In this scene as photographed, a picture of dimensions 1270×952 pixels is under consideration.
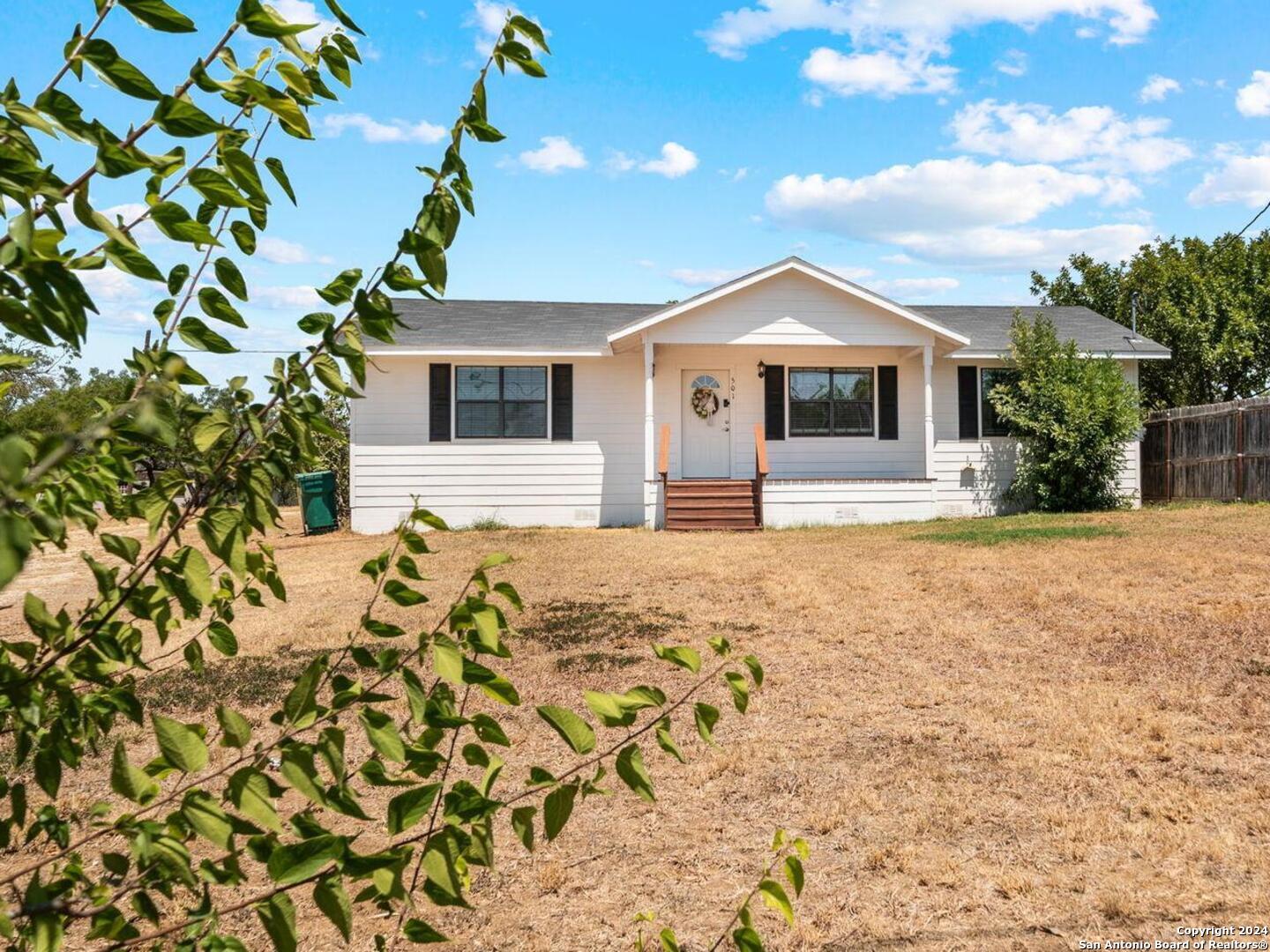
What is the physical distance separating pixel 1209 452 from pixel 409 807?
20.4 m

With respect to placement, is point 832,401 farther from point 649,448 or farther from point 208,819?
point 208,819


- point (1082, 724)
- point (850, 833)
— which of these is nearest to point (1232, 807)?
point (1082, 724)

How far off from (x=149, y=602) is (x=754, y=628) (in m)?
6.61

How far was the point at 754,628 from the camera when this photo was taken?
769 centimetres

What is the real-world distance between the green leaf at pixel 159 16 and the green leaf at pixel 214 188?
0.16m

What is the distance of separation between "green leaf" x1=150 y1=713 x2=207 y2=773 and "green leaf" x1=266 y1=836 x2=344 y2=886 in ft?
0.45

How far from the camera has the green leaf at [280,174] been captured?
130cm

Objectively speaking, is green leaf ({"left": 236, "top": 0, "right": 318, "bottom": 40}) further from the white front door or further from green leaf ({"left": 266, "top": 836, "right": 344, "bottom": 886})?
the white front door

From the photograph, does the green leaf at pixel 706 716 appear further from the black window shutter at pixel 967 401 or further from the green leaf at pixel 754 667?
the black window shutter at pixel 967 401

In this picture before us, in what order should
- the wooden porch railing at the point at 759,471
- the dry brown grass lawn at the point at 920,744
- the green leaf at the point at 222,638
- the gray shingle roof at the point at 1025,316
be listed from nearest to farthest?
the green leaf at the point at 222,638 → the dry brown grass lawn at the point at 920,744 → the wooden porch railing at the point at 759,471 → the gray shingle roof at the point at 1025,316

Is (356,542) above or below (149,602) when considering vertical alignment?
below

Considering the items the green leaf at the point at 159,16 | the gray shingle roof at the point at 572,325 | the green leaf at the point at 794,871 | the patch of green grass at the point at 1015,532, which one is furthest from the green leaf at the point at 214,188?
the gray shingle roof at the point at 572,325

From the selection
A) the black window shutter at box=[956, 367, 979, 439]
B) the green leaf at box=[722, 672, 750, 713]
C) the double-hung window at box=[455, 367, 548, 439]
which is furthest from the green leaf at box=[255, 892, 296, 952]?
the black window shutter at box=[956, 367, 979, 439]

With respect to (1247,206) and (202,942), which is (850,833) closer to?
(202,942)
